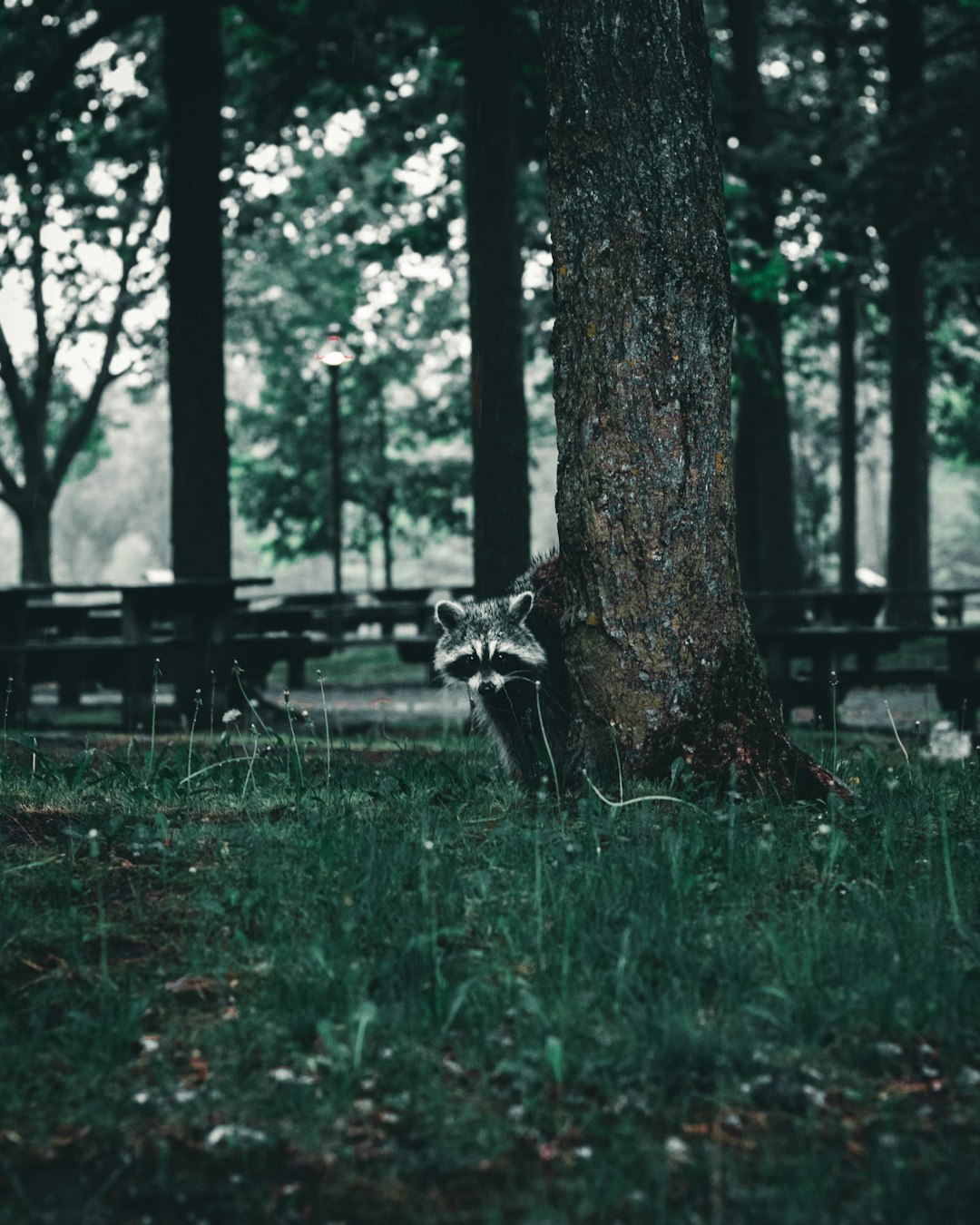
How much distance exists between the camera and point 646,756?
547 centimetres

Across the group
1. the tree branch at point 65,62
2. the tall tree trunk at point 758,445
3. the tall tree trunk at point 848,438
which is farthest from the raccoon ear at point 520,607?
the tall tree trunk at point 848,438

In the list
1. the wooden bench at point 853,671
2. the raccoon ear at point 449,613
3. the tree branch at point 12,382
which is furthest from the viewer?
the tree branch at point 12,382

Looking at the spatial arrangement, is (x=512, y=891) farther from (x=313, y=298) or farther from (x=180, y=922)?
(x=313, y=298)

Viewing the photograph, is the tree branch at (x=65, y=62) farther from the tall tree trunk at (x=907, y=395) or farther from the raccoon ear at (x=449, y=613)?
the tall tree trunk at (x=907, y=395)

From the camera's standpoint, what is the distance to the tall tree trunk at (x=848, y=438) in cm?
2606

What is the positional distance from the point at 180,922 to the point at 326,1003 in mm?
822

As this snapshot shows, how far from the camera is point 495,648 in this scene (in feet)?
20.9

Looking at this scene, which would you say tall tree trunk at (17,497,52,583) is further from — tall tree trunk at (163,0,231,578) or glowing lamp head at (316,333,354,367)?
tall tree trunk at (163,0,231,578)

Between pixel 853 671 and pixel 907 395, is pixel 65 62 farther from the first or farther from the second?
pixel 907 395

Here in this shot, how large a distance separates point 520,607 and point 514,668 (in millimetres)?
308

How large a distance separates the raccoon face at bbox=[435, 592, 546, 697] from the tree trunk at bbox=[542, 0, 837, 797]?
0.73 m

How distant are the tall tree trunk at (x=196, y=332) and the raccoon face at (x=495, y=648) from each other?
5.83m

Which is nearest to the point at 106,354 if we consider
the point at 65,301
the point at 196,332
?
the point at 65,301

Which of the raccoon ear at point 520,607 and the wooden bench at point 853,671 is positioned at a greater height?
the raccoon ear at point 520,607
